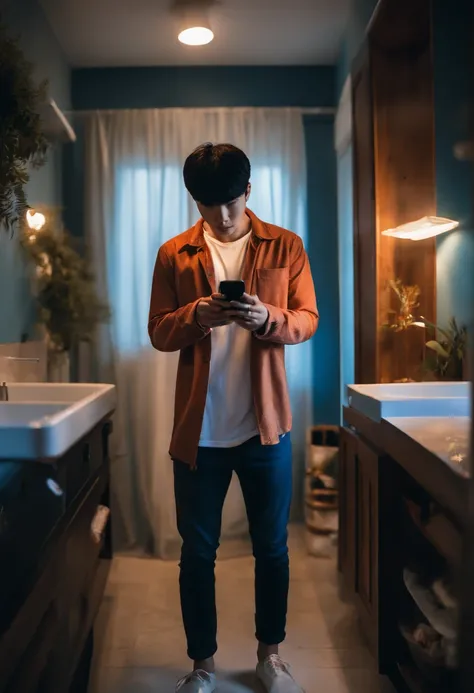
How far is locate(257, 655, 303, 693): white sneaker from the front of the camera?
156 centimetres

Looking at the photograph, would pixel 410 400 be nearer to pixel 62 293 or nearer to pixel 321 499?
pixel 321 499

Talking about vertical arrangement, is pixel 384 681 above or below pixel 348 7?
below

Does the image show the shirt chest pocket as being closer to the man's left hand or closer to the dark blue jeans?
the man's left hand

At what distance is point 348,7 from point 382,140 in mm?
521

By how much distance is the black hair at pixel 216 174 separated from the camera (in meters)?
1.46

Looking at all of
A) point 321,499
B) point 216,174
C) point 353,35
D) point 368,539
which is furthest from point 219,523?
point 353,35

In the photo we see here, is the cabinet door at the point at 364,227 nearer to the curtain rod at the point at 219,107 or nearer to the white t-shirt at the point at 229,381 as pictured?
the curtain rod at the point at 219,107

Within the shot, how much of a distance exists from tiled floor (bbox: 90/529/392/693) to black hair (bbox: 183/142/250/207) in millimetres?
1241

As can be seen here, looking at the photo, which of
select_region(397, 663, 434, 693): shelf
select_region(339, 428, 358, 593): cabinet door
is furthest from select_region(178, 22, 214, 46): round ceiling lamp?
select_region(397, 663, 434, 693): shelf

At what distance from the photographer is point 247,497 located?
157cm

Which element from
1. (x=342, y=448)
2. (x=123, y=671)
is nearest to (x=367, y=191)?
(x=342, y=448)

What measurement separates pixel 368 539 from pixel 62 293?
134 cm

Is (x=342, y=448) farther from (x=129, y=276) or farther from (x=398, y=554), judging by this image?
(x=129, y=276)

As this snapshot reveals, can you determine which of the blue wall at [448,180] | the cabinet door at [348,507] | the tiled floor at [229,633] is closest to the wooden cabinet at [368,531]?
the cabinet door at [348,507]
